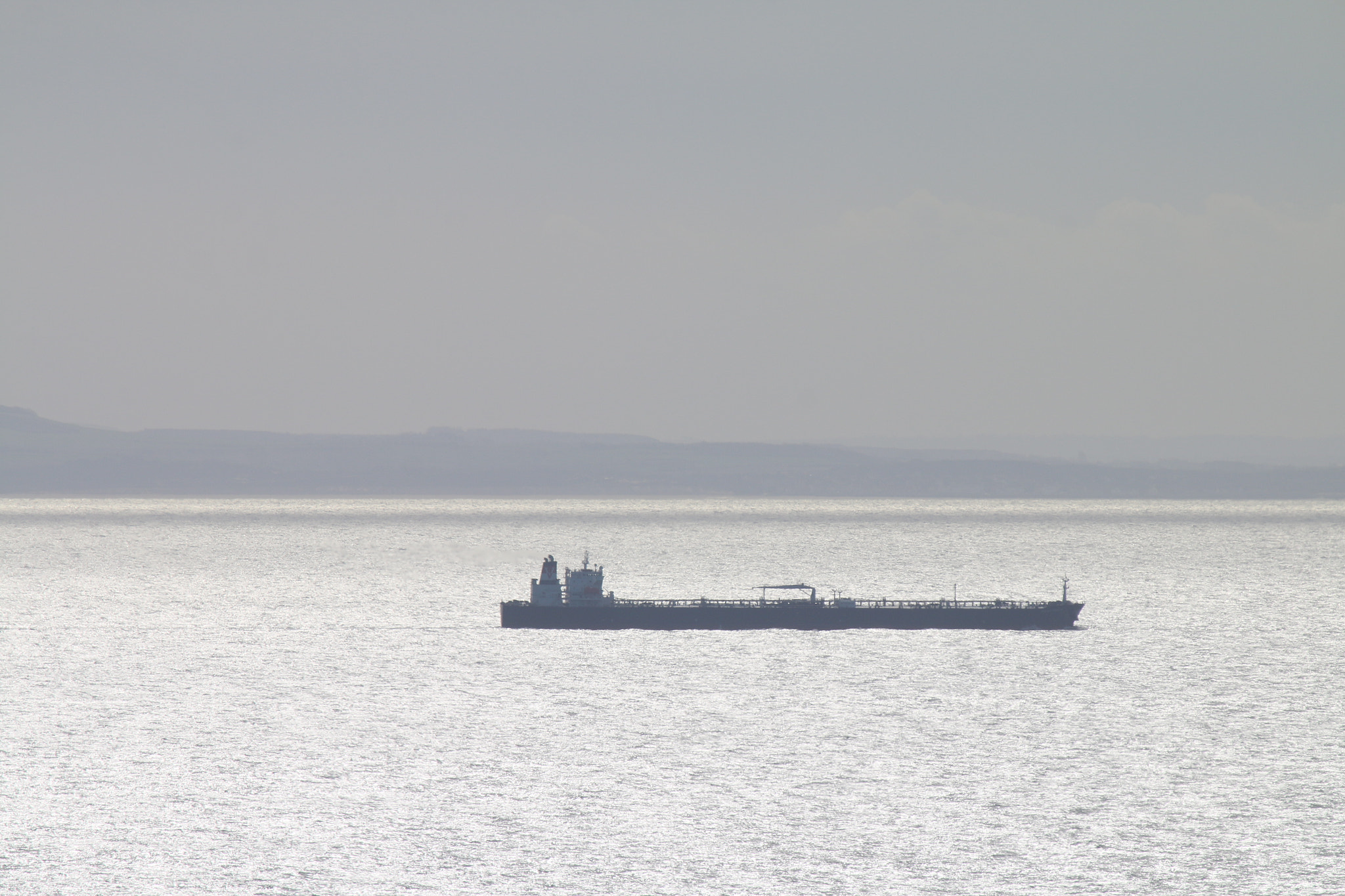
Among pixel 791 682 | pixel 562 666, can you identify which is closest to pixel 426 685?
pixel 562 666

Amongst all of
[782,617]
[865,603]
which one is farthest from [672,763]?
[865,603]

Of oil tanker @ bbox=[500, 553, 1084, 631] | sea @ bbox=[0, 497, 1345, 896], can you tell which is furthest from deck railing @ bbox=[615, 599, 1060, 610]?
sea @ bbox=[0, 497, 1345, 896]

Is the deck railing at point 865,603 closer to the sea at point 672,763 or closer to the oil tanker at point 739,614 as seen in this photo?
the oil tanker at point 739,614

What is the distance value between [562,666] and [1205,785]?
4565 centimetres

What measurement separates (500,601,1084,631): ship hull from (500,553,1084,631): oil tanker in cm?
6

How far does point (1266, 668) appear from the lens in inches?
3477

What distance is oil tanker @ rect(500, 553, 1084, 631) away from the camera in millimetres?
109812

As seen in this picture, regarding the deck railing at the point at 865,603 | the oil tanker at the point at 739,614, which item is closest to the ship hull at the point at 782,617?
the oil tanker at the point at 739,614

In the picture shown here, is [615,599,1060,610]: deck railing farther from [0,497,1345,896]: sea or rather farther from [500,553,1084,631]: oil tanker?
[0,497,1345,896]: sea

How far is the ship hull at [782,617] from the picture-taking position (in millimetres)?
109750

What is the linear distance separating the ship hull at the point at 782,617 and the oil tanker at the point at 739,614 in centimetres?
6

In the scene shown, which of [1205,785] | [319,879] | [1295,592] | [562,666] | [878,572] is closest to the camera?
[319,879]

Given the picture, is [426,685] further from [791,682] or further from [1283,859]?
[1283,859]

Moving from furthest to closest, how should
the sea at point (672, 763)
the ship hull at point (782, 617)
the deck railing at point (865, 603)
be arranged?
the deck railing at point (865, 603)
the ship hull at point (782, 617)
the sea at point (672, 763)
